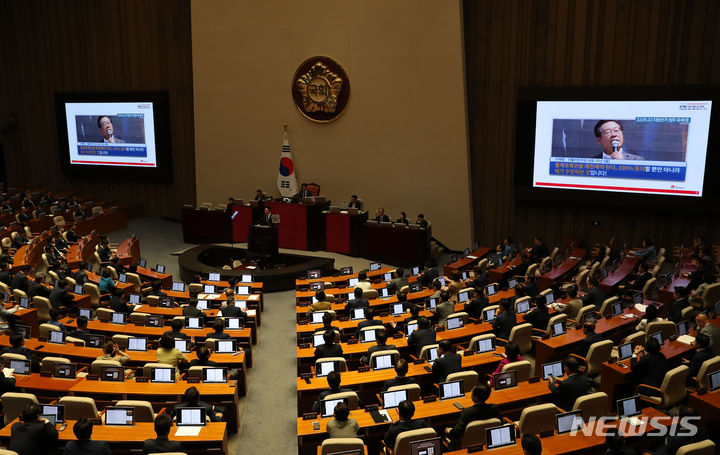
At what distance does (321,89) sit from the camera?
17.5 m

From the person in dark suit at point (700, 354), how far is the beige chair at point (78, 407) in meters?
7.09

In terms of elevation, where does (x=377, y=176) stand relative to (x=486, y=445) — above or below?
above

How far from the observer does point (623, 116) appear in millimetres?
14492

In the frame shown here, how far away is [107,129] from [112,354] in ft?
47.5

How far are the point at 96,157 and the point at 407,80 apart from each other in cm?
1151

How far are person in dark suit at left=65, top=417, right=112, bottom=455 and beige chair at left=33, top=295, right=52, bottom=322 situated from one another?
5.43m

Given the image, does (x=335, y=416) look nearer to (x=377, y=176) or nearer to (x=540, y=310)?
(x=540, y=310)

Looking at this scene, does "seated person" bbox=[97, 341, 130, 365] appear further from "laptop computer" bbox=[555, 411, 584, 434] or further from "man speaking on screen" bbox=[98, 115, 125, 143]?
"man speaking on screen" bbox=[98, 115, 125, 143]

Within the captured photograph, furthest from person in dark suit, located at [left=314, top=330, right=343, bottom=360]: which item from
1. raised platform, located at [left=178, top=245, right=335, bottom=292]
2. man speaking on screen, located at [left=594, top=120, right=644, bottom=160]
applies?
man speaking on screen, located at [left=594, top=120, right=644, bottom=160]


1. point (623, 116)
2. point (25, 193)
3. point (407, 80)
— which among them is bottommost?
point (25, 193)

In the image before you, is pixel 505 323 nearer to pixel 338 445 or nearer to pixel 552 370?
pixel 552 370

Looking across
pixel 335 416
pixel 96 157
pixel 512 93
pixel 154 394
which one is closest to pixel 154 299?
Answer: pixel 154 394
